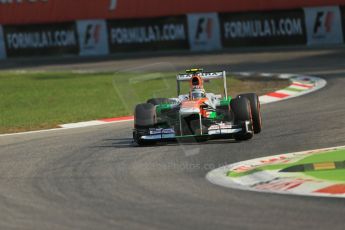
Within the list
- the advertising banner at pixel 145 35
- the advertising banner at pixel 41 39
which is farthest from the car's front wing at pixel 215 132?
the advertising banner at pixel 41 39

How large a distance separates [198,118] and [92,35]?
24.4m

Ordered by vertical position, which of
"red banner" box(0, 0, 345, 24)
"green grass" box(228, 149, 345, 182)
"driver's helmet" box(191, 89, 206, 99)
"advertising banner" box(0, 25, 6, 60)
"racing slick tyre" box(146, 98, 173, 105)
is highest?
"red banner" box(0, 0, 345, 24)

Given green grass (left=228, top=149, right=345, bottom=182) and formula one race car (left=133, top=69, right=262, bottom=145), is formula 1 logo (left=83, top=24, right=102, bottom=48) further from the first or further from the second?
green grass (left=228, top=149, right=345, bottom=182)

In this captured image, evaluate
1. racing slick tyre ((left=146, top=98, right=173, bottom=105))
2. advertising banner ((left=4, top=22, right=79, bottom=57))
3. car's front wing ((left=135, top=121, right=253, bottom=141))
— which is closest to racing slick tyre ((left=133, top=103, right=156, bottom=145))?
car's front wing ((left=135, top=121, right=253, bottom=141))

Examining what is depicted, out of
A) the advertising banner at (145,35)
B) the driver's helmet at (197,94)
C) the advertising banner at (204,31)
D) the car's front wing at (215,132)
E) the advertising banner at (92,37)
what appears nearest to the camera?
the car's front wing at (215,132)

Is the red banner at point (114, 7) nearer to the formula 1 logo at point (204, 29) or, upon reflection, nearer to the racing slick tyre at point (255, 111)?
the formula 1 logo at point (204, 29)

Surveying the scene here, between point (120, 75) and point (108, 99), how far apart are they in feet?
26.1

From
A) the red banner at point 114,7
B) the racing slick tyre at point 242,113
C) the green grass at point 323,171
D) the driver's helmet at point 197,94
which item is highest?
the red banner at point 114,7

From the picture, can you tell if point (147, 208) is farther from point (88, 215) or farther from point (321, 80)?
point (321, 80)

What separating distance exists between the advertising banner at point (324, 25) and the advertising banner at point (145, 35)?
5517 millimetres

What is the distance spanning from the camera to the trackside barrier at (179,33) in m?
33.4

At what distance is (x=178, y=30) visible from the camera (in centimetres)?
3588

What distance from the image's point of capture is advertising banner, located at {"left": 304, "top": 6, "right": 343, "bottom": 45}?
1306 inches

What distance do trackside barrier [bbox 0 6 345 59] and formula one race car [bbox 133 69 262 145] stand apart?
65.2 ft
